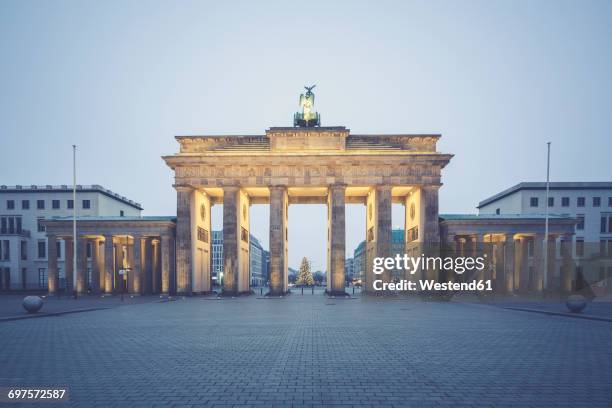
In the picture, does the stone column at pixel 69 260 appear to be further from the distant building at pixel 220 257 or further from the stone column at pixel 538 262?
the distant building at pixel 220 257

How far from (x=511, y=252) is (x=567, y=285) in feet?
22.9

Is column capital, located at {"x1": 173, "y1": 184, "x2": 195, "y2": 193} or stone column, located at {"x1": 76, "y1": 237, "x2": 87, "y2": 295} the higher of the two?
column capital, located at {"x1": 173, "y1": 184, "x2": 195, "y2": 193}

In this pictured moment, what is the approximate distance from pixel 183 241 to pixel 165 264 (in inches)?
154

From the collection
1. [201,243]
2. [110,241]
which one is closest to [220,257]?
[201,243]

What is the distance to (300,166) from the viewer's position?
1855 inches

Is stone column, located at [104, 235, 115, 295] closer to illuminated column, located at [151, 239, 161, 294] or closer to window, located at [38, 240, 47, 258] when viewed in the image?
illuminated column, located at [151, 239, 161, 294]

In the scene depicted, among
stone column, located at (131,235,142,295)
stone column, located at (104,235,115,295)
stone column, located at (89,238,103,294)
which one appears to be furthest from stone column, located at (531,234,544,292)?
stone column, located at (89,238,103,294)

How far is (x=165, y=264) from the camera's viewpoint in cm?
4838

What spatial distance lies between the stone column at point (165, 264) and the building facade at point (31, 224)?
22546mm

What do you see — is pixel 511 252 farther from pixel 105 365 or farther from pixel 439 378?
pixel 105 365

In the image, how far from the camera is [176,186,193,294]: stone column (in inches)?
1845

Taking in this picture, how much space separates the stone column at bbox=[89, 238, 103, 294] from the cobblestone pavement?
1371 inches

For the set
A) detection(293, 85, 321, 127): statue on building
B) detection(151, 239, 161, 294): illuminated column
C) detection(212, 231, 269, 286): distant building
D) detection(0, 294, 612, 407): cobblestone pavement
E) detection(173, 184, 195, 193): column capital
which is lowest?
detection(212, 231, 269, 286): distant building

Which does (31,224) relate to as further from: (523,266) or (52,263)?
(523,266)
